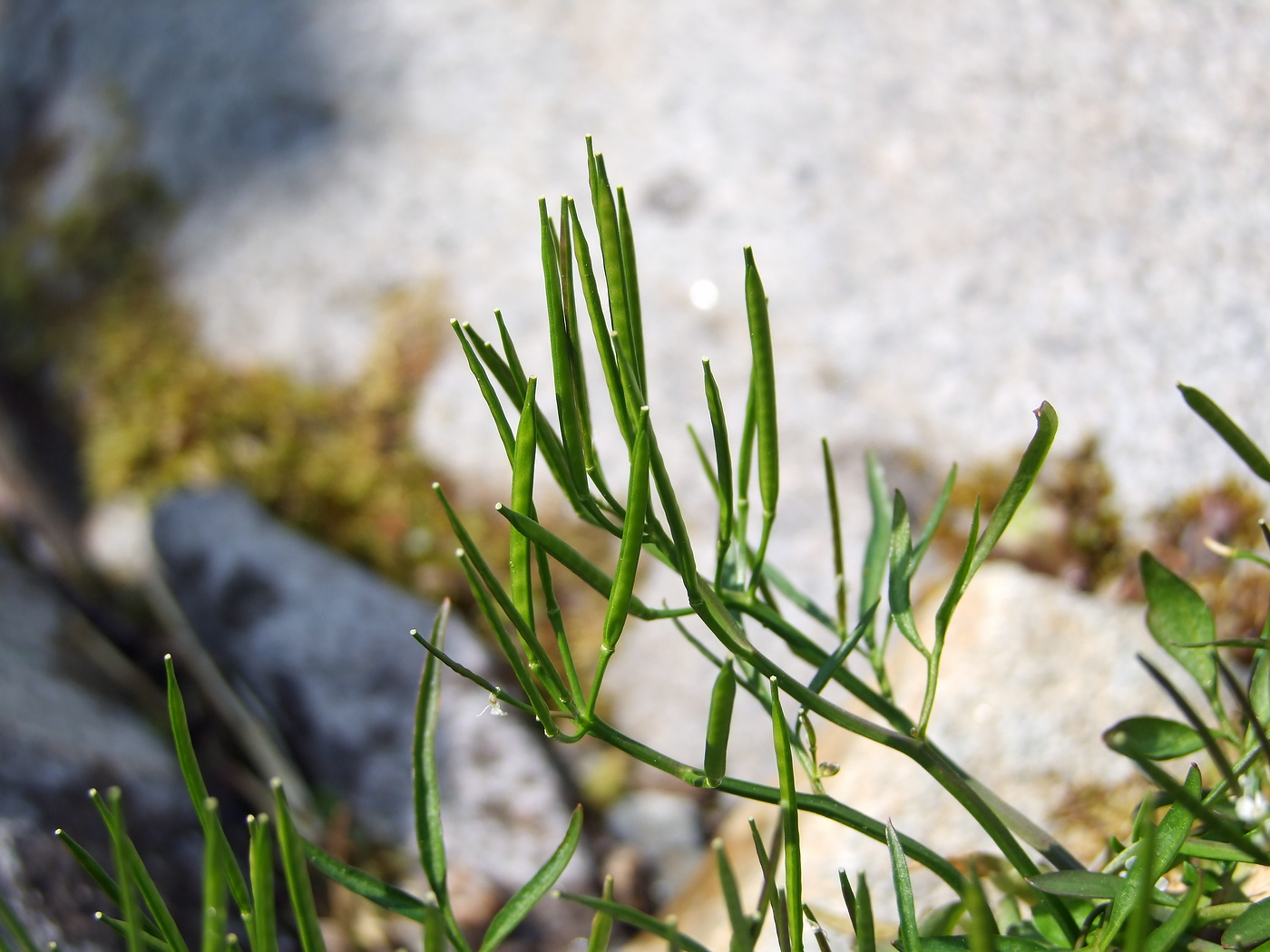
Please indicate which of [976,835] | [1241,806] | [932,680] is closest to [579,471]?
[932,680]

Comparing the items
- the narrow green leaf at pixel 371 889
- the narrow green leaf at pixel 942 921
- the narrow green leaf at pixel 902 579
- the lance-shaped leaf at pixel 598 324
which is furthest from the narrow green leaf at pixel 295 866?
the narrow green leaf at pixel 942 921

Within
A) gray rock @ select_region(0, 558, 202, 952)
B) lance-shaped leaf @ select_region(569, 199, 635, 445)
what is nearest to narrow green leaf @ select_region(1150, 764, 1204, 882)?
lance-shaped leaf @ select_region(569, 199, 635, 445)

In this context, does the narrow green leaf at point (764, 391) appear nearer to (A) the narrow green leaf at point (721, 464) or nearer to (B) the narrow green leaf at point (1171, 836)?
(A) the narrow green leaf at point (721, 464)

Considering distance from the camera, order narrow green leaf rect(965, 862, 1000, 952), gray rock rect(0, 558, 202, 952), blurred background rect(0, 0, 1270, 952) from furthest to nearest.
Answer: blurred background rect(0, 0, 1270, 952) → gray rock rect(0, 558, 202, 952) → narrow green leaf rect(965, 862, 1000, 952)

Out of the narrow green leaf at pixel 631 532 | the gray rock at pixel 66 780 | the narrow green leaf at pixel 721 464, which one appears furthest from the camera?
the gray rock at pixel 66 780

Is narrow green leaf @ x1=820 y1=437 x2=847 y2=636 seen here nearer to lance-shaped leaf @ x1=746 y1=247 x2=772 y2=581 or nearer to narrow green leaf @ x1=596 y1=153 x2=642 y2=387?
lance-shaped leaf @ x1=746 y1=247 x2=772 y2=581

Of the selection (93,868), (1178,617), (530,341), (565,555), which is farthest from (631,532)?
(530,341)
